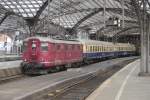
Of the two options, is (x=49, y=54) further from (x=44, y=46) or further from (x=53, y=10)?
(x=53, y=10)

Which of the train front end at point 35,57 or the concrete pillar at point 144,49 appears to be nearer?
the concrete pillar at point 144,49

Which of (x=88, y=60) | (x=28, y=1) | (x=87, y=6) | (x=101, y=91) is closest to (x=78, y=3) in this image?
(x=87, y=6)

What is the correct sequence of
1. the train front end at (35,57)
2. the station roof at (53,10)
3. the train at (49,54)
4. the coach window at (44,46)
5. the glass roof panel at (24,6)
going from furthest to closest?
the glass roof panel at (24,6) → the station roof at (53,10) → the coach window at (44,46) → the train at (49,54) → the train front end at (35,57)

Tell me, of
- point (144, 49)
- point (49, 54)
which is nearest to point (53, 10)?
point (49, 54)

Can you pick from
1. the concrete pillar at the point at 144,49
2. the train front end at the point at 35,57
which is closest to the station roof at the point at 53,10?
the train front end at the point at 35,57

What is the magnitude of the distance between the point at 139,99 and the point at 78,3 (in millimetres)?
73865

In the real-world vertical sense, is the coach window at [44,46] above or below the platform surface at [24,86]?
above

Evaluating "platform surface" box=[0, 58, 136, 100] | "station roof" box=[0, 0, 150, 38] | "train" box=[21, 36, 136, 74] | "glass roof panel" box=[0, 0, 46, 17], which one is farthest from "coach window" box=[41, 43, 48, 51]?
"glass roof panel" box=[0, 0, 46, 17]

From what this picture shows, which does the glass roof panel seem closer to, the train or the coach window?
the train

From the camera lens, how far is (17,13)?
93000mm

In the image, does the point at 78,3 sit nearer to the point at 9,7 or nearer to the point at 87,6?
the point at 87,6

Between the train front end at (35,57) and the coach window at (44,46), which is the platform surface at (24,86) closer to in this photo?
the train front end at (35,57)

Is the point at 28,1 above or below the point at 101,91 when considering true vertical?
above


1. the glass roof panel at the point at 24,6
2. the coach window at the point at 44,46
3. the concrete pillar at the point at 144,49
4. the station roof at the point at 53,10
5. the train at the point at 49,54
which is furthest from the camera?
the glass roof panel at the point at 24,6
